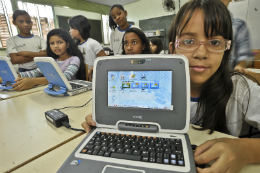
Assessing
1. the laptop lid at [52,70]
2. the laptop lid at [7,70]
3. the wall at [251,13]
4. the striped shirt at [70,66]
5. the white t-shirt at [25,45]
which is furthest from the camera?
the wall at [251,13]

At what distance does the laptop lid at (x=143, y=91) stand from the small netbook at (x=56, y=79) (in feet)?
1.99

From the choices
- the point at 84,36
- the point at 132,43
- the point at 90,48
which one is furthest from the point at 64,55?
the point at 132,43

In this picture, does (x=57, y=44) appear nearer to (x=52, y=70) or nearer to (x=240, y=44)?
(x=52, y=70)

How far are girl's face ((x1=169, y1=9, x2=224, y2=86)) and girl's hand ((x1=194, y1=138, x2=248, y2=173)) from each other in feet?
1.18

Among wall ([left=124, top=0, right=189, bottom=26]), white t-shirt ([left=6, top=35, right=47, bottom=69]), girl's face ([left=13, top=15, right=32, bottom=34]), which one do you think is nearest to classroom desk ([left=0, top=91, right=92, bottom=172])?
white t-shirt ([left=6, top=35, right=47, bottom=69])

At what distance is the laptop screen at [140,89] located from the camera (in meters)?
0.48

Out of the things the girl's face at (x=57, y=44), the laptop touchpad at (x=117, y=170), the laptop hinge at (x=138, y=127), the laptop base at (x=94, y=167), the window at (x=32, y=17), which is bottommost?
the laptop touchpad at (x=117, y=170)

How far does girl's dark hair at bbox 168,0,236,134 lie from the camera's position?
636mm

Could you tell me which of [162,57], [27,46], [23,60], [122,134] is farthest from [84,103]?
[27,46]

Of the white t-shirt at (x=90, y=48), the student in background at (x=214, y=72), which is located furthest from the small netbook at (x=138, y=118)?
the white t-shirt at (x=90, y=48)

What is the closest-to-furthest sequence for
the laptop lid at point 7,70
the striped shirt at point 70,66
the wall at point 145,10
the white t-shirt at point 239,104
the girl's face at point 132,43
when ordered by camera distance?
the white t-shirt at point 239,104 < the laptop lid at point 7,70 < the striped shirt at point 70,66 < the girl's face at point 132,43 < the wall at point 145,10

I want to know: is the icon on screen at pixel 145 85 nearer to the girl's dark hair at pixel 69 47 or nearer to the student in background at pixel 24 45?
the girl's dark hair at pixel 69 47

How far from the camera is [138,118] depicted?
0.51 metres

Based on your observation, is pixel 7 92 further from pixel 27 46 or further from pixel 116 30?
pixel 116 30
